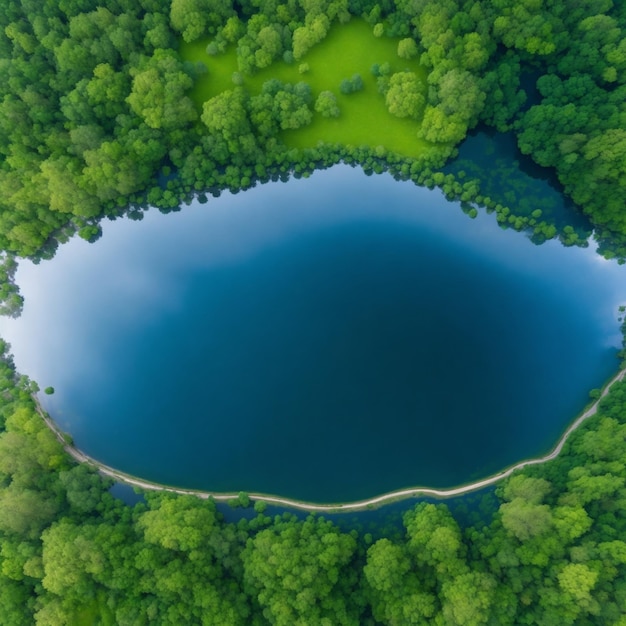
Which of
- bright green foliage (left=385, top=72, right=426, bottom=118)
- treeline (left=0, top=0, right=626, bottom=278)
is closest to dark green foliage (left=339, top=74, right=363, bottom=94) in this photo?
treeline (left=0, top=0, right=626, bottom=278)

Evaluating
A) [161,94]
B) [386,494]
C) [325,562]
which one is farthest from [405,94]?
[325,562]

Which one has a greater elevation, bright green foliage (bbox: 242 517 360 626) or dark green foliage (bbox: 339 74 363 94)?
dark green foliage (bbox: 339 74 363 94)

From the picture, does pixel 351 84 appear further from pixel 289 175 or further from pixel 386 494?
pixel 386 494

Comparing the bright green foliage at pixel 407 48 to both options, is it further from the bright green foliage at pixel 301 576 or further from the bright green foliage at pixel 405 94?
the bright green foliage at pixel 301 576

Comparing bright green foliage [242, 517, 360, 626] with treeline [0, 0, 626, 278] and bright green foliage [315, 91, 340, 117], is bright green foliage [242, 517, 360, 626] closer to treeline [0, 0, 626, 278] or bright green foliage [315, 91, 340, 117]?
treeline [0, 0, 626, 278]

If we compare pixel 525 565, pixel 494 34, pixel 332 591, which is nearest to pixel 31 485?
pixel 332 591

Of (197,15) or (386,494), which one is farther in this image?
(197,15)
